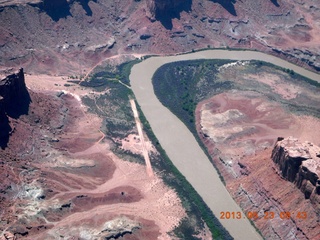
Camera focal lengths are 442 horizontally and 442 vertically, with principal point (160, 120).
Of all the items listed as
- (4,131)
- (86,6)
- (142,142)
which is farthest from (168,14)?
(4,131)

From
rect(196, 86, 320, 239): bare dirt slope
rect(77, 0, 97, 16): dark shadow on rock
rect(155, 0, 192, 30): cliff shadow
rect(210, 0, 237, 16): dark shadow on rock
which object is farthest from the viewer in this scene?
rect(210, 0, 237, 16): dark shadow on rock

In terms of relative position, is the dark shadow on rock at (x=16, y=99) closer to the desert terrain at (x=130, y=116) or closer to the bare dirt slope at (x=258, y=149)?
the desert terrain at (x=130, y=116)

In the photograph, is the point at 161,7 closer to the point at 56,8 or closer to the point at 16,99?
the point at 56,8

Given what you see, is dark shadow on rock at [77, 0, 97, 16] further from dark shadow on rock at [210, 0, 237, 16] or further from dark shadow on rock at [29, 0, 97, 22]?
dark shadow on rock at [210, 0, 237, 16]

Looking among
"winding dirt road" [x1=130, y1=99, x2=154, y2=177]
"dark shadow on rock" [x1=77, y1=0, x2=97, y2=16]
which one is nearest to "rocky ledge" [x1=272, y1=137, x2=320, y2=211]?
"winding dirt road" [x1=130, y1=99, x2=154, y2=177]

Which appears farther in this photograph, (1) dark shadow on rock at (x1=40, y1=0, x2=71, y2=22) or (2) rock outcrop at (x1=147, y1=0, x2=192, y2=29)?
(2) rock outcrop at (x1=147, y1=0, x2=192, y2=29)

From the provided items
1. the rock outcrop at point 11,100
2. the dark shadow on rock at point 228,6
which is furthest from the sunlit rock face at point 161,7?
the rock outcrop at point 11,100
